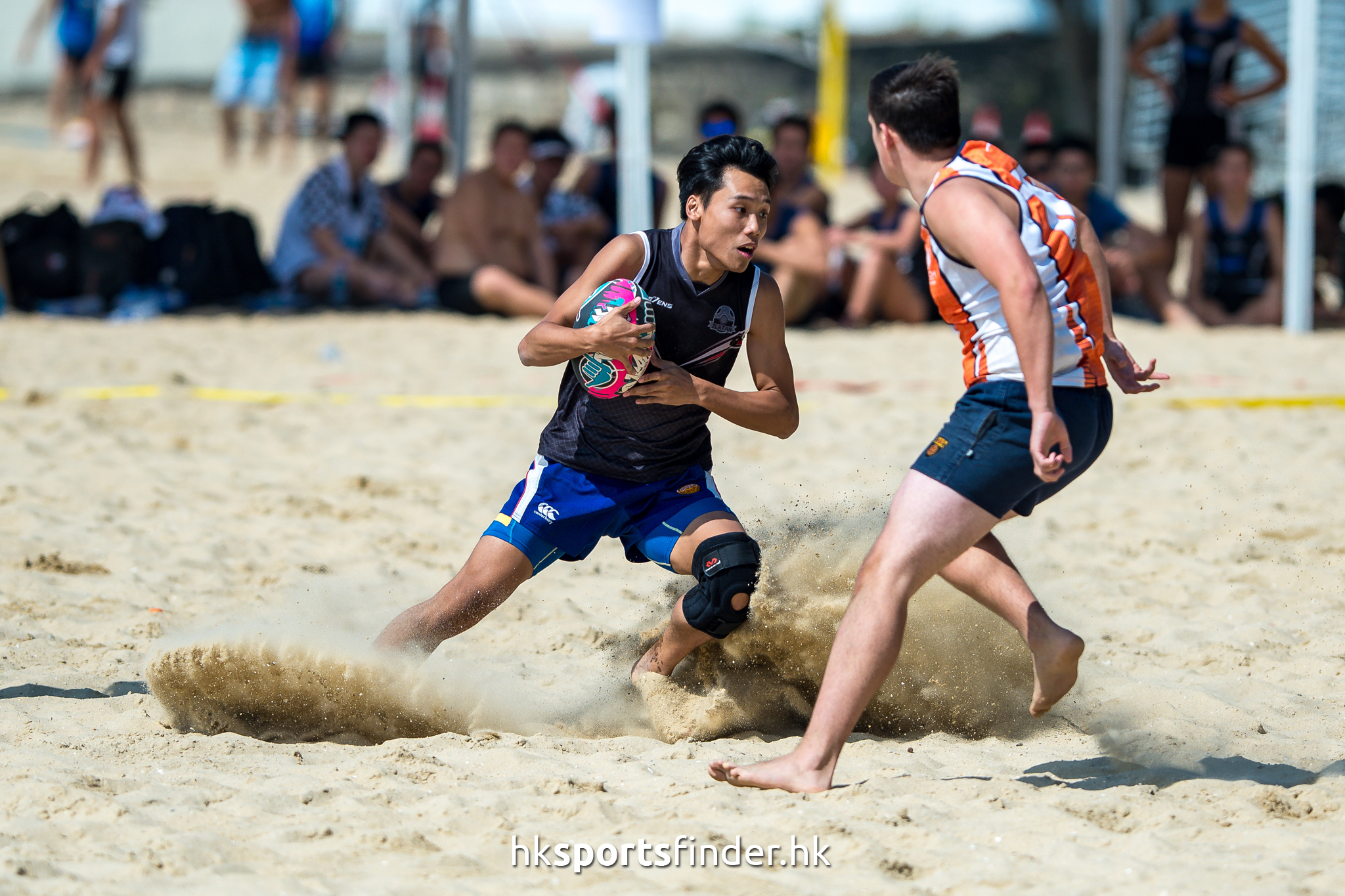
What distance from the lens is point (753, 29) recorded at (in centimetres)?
2667

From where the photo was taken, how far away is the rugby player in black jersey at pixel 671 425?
3254 mm

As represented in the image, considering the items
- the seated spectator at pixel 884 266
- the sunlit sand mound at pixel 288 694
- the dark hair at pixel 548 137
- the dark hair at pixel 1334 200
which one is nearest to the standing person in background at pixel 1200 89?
the dark hair at pixel 1334 200

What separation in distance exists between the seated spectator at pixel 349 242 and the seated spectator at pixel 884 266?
326 centimetres

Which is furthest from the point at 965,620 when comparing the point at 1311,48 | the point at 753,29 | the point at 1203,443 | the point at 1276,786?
the point at 753,29

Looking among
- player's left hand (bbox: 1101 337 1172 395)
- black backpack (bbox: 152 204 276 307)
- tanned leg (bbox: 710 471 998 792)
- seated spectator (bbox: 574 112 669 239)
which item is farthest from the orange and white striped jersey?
black backpack (bbox: 152 204 276 307)

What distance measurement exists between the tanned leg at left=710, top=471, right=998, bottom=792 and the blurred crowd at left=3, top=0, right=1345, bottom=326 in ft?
22.0

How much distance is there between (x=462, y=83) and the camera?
12484mm

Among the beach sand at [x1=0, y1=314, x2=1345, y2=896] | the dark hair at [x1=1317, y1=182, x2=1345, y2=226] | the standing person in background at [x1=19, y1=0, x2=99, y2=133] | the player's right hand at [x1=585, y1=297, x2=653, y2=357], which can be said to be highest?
the standing person in background at [x1=19, y1=0, x2=99, y2=133]

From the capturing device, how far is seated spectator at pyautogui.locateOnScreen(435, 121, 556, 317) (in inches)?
379

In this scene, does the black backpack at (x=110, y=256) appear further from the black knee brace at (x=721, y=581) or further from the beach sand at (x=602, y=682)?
the black knee brace at (x=721, y=581)

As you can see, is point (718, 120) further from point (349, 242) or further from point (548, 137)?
point (349, 242)

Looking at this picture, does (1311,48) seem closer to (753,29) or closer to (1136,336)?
(1136,336)

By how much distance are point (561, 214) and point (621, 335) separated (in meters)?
7.51

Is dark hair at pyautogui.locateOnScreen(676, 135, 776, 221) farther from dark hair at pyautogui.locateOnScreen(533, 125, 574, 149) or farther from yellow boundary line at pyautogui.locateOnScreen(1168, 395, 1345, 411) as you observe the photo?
dark hair at pyautogui.locateOnScreen(533, 125, 574, 149)
